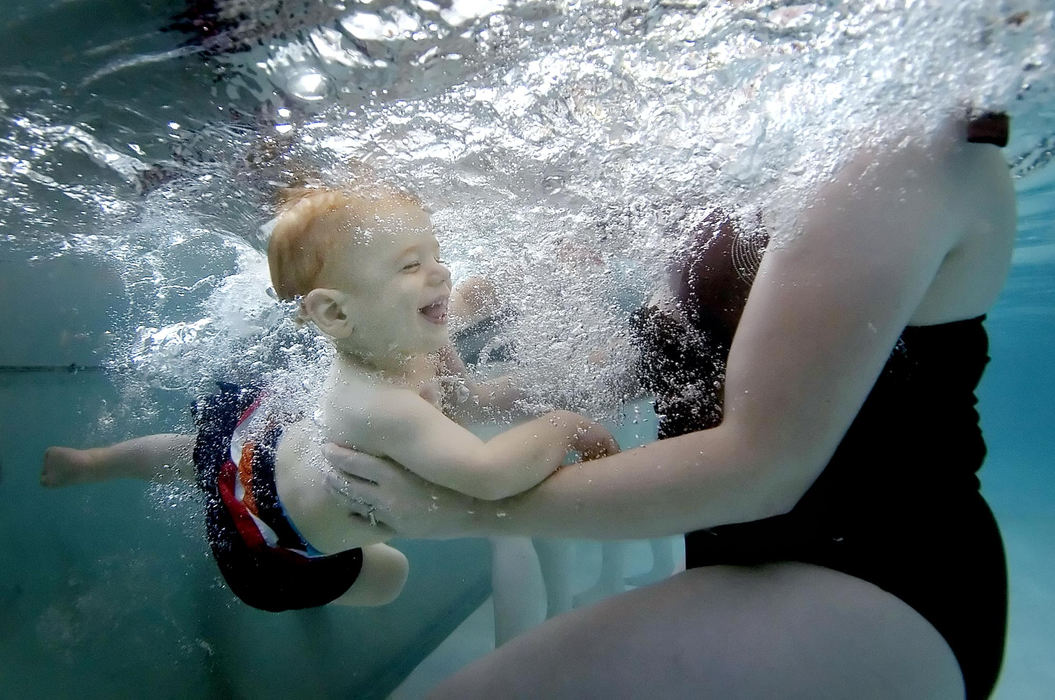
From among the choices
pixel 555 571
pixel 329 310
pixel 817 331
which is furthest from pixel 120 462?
pixel 817 331

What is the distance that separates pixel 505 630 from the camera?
5.50 m

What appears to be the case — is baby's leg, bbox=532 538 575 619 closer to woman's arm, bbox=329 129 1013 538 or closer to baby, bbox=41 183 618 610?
baby, bbox=41 183 618 610

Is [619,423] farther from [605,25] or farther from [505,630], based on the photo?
[505,630]

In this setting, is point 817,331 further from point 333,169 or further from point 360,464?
point 333,169

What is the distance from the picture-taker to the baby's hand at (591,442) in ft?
7.14

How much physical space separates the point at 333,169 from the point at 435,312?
72.6 inches

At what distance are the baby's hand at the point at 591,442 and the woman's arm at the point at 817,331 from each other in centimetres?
49

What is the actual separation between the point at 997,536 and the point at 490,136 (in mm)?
3275

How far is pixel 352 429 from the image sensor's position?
242 cm

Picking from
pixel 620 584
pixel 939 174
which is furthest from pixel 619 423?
pixel 620 584

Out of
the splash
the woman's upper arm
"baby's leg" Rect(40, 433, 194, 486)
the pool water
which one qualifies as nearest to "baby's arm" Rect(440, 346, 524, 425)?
the splash

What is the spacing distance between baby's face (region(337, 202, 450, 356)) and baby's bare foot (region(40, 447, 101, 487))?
10.3ft

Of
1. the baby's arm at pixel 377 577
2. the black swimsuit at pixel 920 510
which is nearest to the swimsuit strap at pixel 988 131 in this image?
the black swimsuit at pixel 920 510

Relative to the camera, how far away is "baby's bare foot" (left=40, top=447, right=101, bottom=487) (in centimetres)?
443
